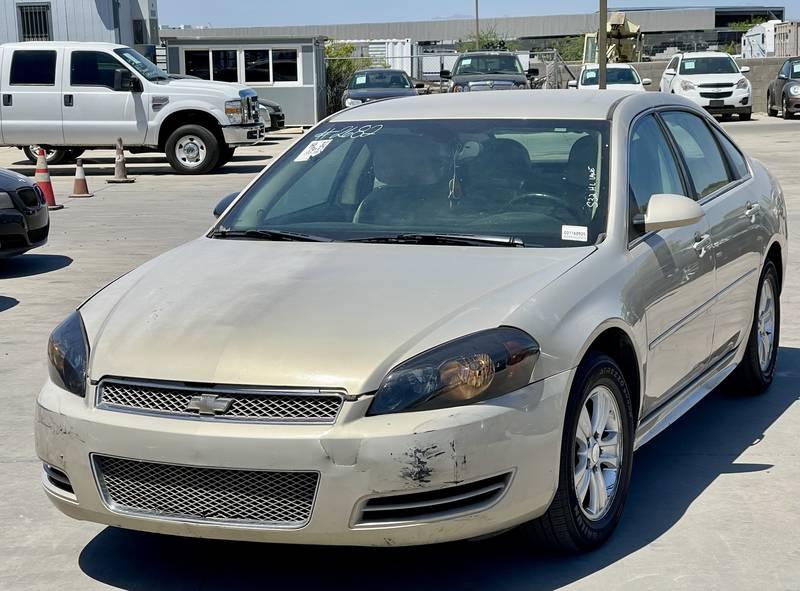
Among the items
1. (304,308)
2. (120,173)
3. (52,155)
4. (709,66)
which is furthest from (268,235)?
(709,66)

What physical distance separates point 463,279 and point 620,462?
0.85m

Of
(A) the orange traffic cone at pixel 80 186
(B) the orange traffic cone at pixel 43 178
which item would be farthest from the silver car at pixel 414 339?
(A) the orange traffic cone at pixel 80 186

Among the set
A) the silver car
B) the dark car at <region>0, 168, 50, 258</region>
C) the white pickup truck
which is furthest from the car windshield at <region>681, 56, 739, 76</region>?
the silver car

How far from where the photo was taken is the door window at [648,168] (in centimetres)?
493

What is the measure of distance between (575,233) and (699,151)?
149 centimetres

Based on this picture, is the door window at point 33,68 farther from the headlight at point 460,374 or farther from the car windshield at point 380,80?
the headlight at point 460,374

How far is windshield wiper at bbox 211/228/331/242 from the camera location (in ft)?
16.0

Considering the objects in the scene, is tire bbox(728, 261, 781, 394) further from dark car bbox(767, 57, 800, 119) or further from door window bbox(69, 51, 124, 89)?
dark car bbox(767, 57, 800, 119)

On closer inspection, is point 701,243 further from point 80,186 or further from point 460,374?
point 80,186

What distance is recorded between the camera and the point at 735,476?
512 cm

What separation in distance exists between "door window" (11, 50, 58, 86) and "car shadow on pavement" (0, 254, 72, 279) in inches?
387

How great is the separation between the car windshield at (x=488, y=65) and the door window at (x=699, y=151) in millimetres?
23929

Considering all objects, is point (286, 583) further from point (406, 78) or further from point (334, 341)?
point (406, 78)

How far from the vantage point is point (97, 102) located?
830 inches
